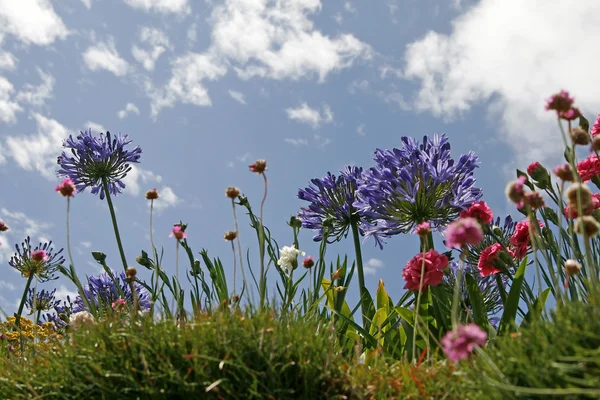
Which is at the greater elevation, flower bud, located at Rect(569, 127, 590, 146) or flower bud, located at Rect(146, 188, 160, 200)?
flower bud, located at Rect(146, 188, 160, 200)

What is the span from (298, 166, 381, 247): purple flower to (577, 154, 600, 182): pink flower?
1.53 metres

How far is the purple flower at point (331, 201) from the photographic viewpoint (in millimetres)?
4672

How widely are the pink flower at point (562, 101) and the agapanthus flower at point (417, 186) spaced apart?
1.60 meters

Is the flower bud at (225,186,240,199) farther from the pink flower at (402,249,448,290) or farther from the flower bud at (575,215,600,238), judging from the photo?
the flower bud at (575,215,600,238)

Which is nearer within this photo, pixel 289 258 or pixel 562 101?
pixel 562 101

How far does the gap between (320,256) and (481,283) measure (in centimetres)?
179

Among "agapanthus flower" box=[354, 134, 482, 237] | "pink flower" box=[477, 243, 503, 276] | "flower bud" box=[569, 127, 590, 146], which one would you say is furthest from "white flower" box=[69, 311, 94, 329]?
"pink flower" box=[477, 243, 503, 276]

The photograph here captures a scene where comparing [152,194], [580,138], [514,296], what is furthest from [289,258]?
[580,138]

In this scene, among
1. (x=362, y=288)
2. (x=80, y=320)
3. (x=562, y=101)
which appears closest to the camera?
(x=562, y=101)

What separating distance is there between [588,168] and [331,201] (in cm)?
180

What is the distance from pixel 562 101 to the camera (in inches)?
90.5

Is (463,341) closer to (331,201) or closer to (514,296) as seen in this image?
(514,296)

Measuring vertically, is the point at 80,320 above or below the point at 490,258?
below

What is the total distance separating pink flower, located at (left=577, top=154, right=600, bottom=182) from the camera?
3.78 m
